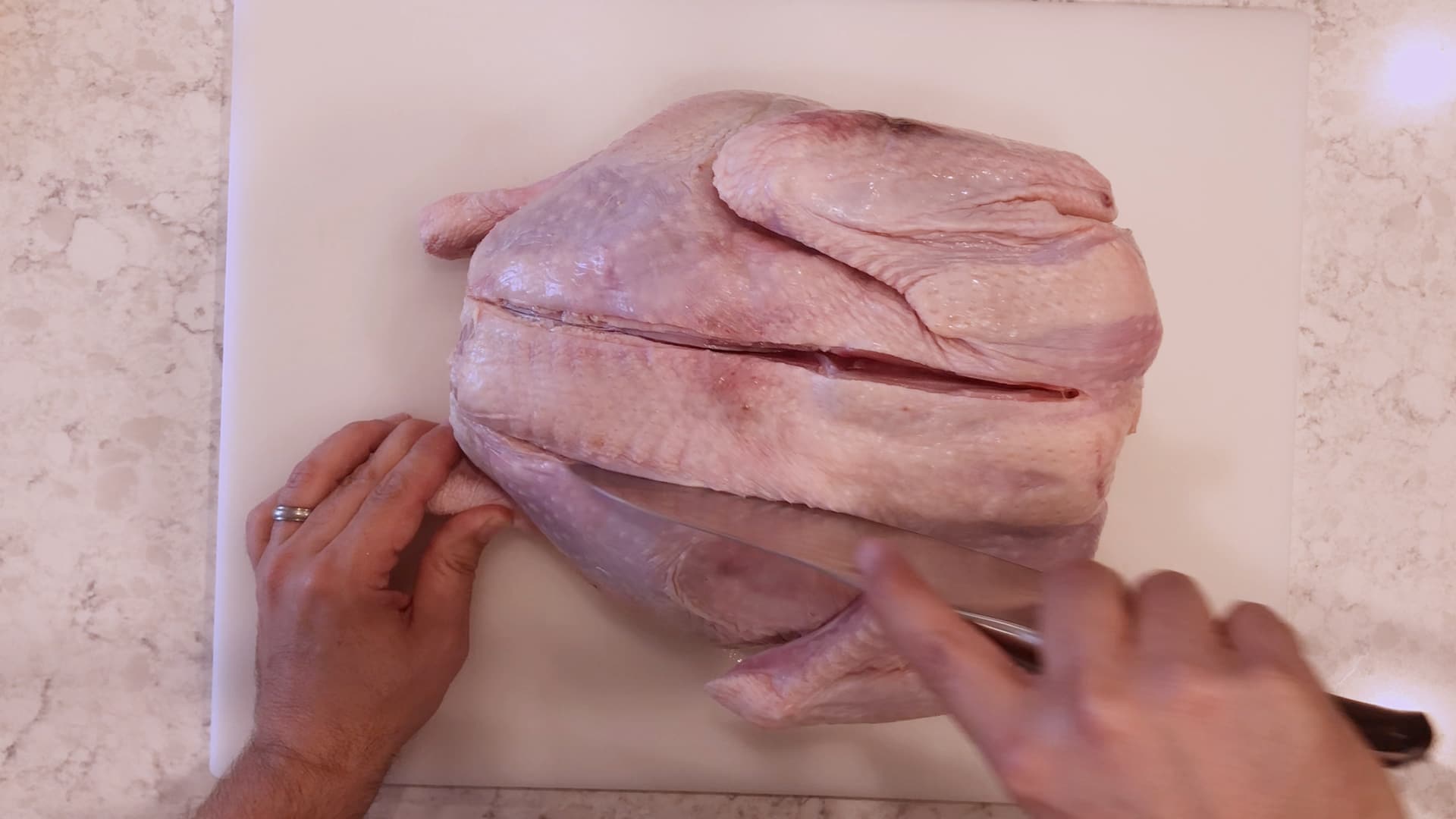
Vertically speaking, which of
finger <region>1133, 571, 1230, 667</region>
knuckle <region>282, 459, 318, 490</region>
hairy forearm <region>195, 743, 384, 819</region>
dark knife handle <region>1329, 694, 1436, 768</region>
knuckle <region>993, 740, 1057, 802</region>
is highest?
finger <region>1133, 571, 1230, 667</region>

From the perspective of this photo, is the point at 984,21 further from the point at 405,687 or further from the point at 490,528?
the point at 405,687

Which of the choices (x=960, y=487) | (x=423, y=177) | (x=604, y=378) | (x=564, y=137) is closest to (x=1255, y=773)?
(x=960, y=487)

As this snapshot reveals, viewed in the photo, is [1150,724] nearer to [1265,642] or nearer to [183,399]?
[1265,642]

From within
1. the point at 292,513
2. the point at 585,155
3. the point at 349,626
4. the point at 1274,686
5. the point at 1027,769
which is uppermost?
the point at 585,155

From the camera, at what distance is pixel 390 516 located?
1638 mm

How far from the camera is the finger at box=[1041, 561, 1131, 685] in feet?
2.91

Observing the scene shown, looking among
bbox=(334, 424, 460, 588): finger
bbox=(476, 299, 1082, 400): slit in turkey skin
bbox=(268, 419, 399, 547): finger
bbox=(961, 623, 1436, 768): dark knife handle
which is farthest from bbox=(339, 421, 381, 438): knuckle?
bbox=(961, 623, 1436, 768): dark knife handle

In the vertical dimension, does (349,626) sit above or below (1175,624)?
below

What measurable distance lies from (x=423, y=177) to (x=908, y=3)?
3.37 feet

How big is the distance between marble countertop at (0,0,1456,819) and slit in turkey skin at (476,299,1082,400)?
880 mm

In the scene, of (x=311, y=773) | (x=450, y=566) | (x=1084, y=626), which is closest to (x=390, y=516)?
(x=450, y=566)

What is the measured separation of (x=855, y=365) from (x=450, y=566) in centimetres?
88

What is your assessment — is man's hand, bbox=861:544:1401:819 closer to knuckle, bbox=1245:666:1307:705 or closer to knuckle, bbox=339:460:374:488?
knuckle, bbox=1245:666:1307:705

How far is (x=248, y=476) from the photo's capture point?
1.79 metres
